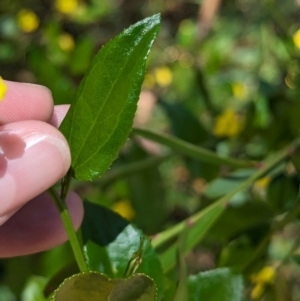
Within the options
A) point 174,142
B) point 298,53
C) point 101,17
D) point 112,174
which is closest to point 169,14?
point 101,17

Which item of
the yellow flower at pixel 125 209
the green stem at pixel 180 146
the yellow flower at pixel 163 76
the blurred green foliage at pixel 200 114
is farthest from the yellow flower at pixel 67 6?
the green stem at pixel 180 146

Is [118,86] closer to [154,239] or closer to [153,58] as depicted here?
[154,239]

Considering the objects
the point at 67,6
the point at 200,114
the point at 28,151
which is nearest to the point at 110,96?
the point at 28,151

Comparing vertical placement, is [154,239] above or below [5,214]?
below

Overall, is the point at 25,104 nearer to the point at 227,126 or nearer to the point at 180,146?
the point at 180,146

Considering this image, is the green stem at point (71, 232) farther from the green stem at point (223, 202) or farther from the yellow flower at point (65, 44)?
the yellow flower at point (65, 44)

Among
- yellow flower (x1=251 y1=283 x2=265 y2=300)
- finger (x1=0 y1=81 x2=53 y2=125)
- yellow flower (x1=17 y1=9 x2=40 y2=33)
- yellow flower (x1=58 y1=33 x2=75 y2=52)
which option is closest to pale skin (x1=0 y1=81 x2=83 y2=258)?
finger (x1=0 y1=81 x2=53 y2=125)
